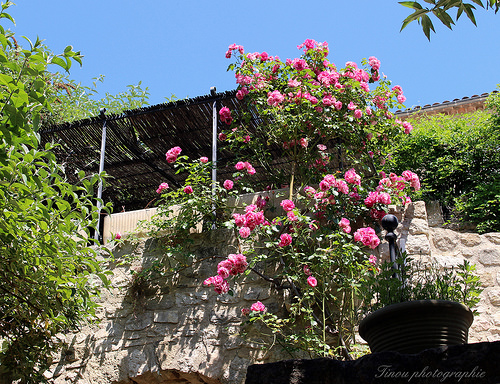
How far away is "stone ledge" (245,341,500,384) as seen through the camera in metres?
1.70

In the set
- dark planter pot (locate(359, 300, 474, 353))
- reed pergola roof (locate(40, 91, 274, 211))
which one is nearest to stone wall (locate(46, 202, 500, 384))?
reed pergola roof (locate(40, 91, 274, 211))

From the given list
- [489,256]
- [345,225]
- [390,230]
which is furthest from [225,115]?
[390,230]

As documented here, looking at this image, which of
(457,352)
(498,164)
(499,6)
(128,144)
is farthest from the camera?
(498,164)

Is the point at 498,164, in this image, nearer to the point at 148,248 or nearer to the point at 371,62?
the point at 371,62

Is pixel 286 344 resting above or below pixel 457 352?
above

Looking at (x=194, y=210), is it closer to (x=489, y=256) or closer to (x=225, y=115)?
(x=225, y=115)

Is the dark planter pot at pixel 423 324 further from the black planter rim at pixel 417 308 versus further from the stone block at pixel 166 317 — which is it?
the stone block at pixel 166 317

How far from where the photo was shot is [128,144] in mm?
6430

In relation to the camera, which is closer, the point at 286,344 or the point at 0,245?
the point at 0,245

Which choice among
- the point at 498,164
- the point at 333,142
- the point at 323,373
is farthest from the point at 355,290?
the point at 498,164

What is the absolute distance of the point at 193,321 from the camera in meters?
4.73

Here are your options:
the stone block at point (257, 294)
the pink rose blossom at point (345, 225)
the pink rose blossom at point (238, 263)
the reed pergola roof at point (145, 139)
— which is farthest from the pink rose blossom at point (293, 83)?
the stone block at point (257, 294)

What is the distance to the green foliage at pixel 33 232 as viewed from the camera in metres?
3.15

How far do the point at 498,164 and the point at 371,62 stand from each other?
10.3 ft
